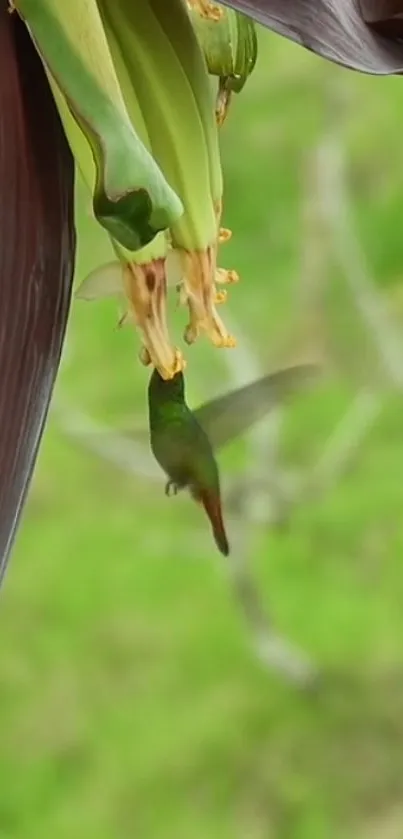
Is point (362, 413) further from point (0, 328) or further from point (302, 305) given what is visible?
point (0, 328)

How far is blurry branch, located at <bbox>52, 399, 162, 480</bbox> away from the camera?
103 cm

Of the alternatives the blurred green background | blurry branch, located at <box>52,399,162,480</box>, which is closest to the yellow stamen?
the blurred green background

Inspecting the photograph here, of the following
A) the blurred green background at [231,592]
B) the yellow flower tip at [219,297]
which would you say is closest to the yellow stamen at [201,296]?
the yellow flower tip at [219,297]

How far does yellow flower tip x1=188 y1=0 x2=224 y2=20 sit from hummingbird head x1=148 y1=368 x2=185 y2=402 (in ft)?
0.22

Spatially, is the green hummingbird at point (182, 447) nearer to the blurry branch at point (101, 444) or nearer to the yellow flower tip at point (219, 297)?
the yellow flower tip at point (219, 297)

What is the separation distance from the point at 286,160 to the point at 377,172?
0.09 m

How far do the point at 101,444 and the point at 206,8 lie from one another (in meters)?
0.83

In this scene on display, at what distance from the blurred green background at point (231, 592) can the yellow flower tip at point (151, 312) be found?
70 centimetres

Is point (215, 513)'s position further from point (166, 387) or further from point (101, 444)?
point (101, 444)

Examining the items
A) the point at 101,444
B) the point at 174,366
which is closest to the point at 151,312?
the point at 174,366

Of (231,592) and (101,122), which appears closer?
(101,122)

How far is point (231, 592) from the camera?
3.43 feet

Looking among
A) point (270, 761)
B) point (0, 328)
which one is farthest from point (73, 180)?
point (270, 761)

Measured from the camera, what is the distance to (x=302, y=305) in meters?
1.08
